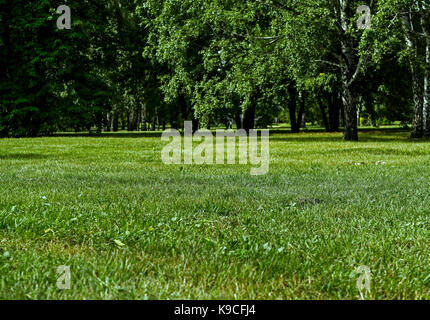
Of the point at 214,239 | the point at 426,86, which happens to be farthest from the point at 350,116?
the point at 214,239

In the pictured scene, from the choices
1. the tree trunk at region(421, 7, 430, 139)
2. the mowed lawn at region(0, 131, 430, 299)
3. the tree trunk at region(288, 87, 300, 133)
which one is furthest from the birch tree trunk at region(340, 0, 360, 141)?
the mowed lawn at region(0, 131, 430, 299)

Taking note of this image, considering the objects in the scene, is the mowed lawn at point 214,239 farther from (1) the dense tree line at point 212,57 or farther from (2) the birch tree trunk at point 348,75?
(2) the birch tree trunk at point 348,75

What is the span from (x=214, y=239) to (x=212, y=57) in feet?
63.7

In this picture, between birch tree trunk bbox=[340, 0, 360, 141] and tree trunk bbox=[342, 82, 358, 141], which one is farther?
tree trunk bbox=[342, 82, 358, 141]

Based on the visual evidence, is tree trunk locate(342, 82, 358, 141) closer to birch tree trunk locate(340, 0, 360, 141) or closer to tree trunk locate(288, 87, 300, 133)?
birch tree trunk locate(340, 0, 360, 141)

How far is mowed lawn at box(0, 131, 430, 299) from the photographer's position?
2.37 meters

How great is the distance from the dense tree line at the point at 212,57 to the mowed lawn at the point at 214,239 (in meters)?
12.8

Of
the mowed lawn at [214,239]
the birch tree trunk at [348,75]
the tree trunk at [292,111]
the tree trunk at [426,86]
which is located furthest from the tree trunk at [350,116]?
the mowed lawn at [214,239]

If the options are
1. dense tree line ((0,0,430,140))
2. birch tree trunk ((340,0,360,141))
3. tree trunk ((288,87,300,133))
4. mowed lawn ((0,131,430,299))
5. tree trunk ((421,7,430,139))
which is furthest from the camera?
tree trunk ((288,87,300,133))

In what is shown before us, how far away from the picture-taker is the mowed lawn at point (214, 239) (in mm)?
2369

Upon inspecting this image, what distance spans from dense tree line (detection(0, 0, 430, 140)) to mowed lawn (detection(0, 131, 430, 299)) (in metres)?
12.8

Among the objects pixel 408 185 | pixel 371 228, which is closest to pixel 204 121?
pixel 408 185
